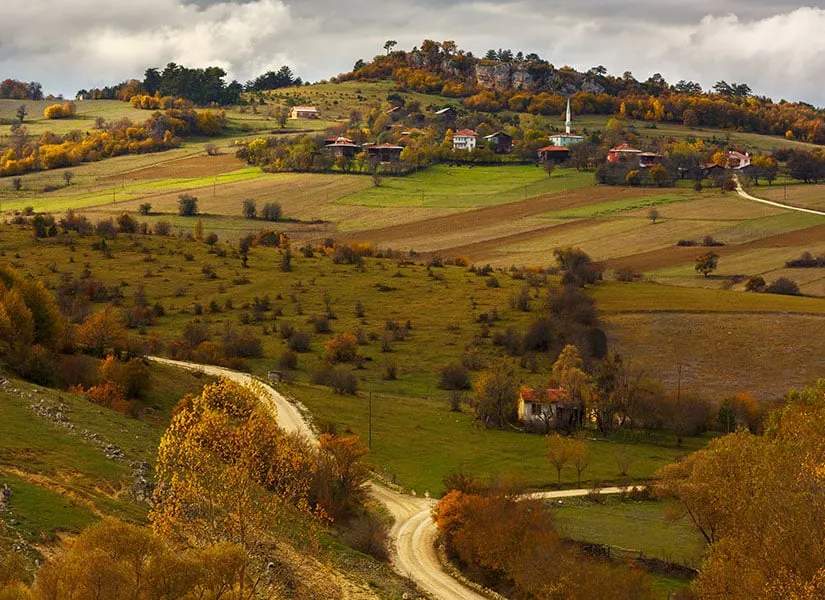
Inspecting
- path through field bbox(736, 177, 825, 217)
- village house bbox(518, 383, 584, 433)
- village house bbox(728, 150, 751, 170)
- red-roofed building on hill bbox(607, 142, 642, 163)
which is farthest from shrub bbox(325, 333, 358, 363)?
village house bbox(728, 150, 751, 170)

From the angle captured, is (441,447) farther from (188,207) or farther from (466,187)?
(466,187)

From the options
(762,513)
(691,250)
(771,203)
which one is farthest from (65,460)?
(771,203)

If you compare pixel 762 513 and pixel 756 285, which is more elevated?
pixel 762 513

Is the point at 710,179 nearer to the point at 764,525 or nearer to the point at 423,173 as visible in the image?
the point at 423,173

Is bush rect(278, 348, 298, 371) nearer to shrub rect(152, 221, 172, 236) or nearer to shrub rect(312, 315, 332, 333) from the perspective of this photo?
shrub rect(312, 315, 332, 333)

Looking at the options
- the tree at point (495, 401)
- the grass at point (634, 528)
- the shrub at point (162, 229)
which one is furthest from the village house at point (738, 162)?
the grass at point (634, 528)

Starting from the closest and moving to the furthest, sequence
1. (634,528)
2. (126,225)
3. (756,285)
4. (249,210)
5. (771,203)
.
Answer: (634,528) < (756,285) < (126,225) < (249,210) < (771,203)
